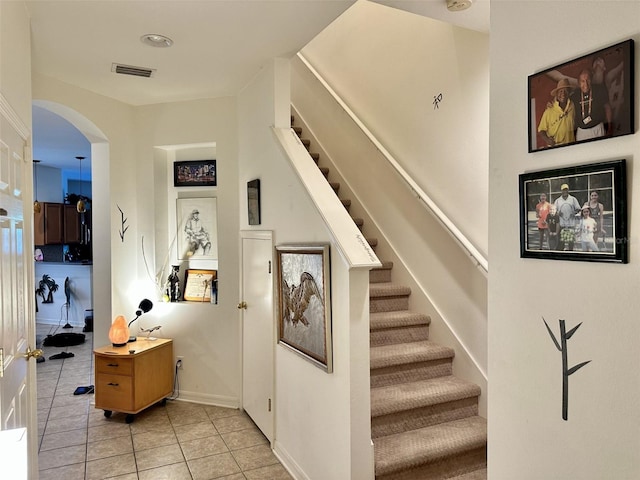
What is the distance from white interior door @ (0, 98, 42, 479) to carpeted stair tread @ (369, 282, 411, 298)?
2.20 metres

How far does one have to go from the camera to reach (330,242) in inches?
94.7

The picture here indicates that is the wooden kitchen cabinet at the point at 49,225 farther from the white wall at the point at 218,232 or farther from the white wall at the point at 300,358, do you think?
the white wall at the point at 300,358

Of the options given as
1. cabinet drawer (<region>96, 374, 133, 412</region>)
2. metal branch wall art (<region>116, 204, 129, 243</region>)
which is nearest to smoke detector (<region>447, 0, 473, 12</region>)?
metal branch wall art (<region>116, 204, 129, 243</region>)

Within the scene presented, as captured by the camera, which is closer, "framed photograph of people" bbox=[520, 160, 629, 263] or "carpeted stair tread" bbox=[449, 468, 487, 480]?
"framed photograph of people" bbox=[520, 160, 629, 263]

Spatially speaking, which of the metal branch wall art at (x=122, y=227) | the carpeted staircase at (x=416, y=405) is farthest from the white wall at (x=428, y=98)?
the metal branch wall art at (x=122, y=227)

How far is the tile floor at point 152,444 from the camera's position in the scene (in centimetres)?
297

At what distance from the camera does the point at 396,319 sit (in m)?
3.23

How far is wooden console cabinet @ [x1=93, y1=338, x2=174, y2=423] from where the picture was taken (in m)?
3.68

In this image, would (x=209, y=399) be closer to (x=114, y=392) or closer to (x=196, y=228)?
(x=114, y=392)

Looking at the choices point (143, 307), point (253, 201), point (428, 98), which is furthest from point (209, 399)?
point (428, 98)

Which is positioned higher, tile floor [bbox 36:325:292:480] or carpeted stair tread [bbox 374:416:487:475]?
carpeted stair tread [bbox 374:416:487:475]

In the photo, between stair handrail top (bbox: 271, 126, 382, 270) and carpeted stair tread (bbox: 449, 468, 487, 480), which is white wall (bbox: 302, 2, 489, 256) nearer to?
stair handrail top (bbox: 271, 126, 382, 270)

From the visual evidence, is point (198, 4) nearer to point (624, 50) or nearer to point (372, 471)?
point (624, 50)

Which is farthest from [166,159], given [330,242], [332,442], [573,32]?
[573,32]
